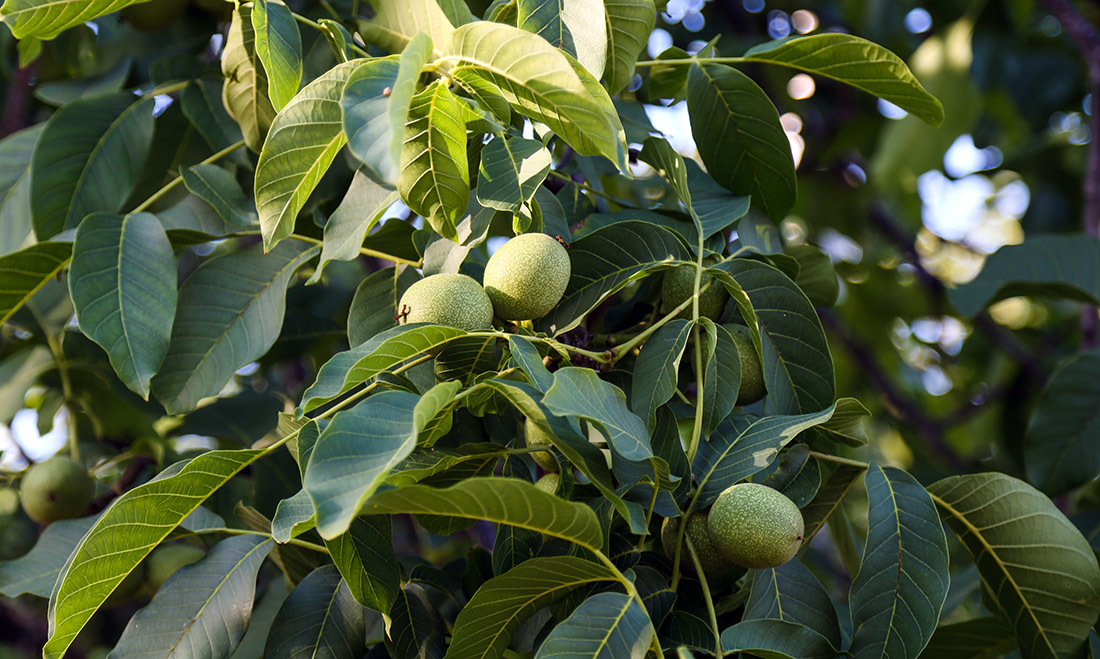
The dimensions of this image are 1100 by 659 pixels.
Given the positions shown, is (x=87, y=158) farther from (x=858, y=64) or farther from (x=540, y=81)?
(x=858, y=64)

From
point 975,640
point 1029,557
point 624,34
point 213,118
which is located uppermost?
point 624,34

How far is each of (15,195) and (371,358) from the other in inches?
33.9

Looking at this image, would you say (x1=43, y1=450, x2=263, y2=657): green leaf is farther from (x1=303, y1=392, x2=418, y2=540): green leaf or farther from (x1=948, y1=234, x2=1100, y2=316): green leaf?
(x1=948, y1=234, x2=1100, y2=316): green leaf

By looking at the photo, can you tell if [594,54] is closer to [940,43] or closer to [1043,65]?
[940,43]

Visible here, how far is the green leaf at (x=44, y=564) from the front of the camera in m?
Answer: 0.98

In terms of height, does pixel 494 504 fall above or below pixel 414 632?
above

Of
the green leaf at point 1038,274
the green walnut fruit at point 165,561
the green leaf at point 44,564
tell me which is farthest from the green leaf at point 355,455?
the green leaf at point 1038,274

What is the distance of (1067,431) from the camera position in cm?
131

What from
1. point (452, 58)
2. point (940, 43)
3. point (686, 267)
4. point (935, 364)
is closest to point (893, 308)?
point (940, 43)

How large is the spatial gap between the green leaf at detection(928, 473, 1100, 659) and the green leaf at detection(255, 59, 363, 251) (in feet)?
2.36

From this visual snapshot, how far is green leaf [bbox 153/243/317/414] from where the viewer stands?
986mm

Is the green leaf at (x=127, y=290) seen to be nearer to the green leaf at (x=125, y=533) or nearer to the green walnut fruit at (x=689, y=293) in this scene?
the green leaf at (x=125, y=533)

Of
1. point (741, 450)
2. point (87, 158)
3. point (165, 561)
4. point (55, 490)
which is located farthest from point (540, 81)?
point (55, 490)

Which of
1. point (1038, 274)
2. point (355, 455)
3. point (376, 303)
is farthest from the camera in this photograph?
point (1038, 274)
